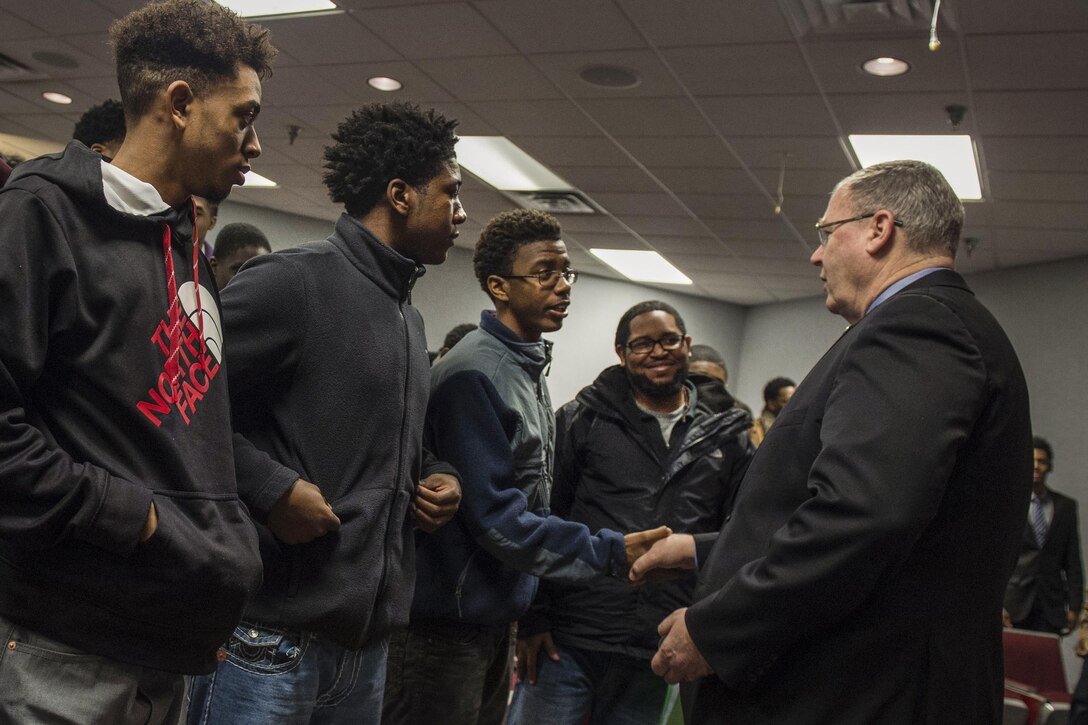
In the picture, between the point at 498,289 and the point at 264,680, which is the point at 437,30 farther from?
the point at 264,680

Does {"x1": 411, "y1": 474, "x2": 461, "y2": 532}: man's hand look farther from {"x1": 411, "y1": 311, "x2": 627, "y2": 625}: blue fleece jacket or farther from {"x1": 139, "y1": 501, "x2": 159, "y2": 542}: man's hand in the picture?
{"x1": 139, "y1": 501, "x2": 159, "y2": 542}: man's hand

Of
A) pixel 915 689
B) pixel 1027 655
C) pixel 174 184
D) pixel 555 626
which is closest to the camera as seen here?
pixel 174 184

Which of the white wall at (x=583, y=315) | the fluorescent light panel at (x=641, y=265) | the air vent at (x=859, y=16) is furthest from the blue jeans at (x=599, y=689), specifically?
the white wall at (x=583, y=315)

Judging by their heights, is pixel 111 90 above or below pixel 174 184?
above

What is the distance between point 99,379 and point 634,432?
1639 mm

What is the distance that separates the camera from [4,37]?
609 cm

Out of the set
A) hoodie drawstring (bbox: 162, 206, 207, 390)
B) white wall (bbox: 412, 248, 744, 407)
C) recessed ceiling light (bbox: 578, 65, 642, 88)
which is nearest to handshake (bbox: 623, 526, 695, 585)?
hoodie drawstring (bbox: 162, 206, 207, 390)

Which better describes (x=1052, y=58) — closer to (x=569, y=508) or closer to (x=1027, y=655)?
(x=1027, y=655)

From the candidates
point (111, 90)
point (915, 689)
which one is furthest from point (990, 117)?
point (111, 90)

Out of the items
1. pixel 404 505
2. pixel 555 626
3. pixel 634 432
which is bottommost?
pixel 555 626

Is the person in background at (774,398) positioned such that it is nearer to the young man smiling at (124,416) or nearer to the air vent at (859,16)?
the air vent at (859,16)

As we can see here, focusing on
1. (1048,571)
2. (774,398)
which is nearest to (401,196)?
(774,398)

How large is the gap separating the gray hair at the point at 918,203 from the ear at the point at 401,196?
0.82m

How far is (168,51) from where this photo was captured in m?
1.34
